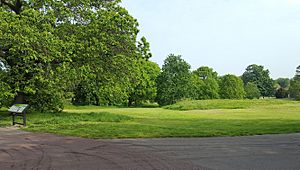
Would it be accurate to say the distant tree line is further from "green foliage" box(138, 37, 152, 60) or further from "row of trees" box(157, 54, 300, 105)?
"row of trees" box(157, 54, 300, 105)

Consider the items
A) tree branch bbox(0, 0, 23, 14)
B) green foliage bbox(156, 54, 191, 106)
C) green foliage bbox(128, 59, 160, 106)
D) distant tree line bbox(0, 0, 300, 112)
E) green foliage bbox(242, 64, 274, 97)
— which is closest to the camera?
distant tree line bbox(0, 0, 300, 112)

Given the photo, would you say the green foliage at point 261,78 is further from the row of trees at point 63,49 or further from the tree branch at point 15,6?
the tree branch at point 15,6

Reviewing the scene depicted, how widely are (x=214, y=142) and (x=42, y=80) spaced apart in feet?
36.4

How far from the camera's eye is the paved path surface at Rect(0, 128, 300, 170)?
6930 mm

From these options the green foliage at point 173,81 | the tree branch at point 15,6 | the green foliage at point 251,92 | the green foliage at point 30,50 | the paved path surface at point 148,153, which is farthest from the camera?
the green foliage at point 251,92

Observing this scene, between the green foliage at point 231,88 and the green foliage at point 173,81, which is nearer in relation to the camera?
the green foliage at point 173,81

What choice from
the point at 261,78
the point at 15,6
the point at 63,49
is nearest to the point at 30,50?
the point at 63,49

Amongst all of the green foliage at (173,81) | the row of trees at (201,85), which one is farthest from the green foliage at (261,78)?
the green foliage at (173,81)

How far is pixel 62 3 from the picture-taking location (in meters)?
18.8

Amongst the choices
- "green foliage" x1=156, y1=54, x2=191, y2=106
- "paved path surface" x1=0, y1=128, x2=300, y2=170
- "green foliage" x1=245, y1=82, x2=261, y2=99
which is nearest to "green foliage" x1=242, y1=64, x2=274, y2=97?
"green foliage" x1=245, y1=82, x2=261, y2=99

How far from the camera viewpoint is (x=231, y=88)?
76125mm

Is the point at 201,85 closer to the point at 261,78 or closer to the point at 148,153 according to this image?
the point at 261,78

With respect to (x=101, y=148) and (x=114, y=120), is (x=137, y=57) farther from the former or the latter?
(x=101, y=148)

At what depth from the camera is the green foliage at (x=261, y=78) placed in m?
102
